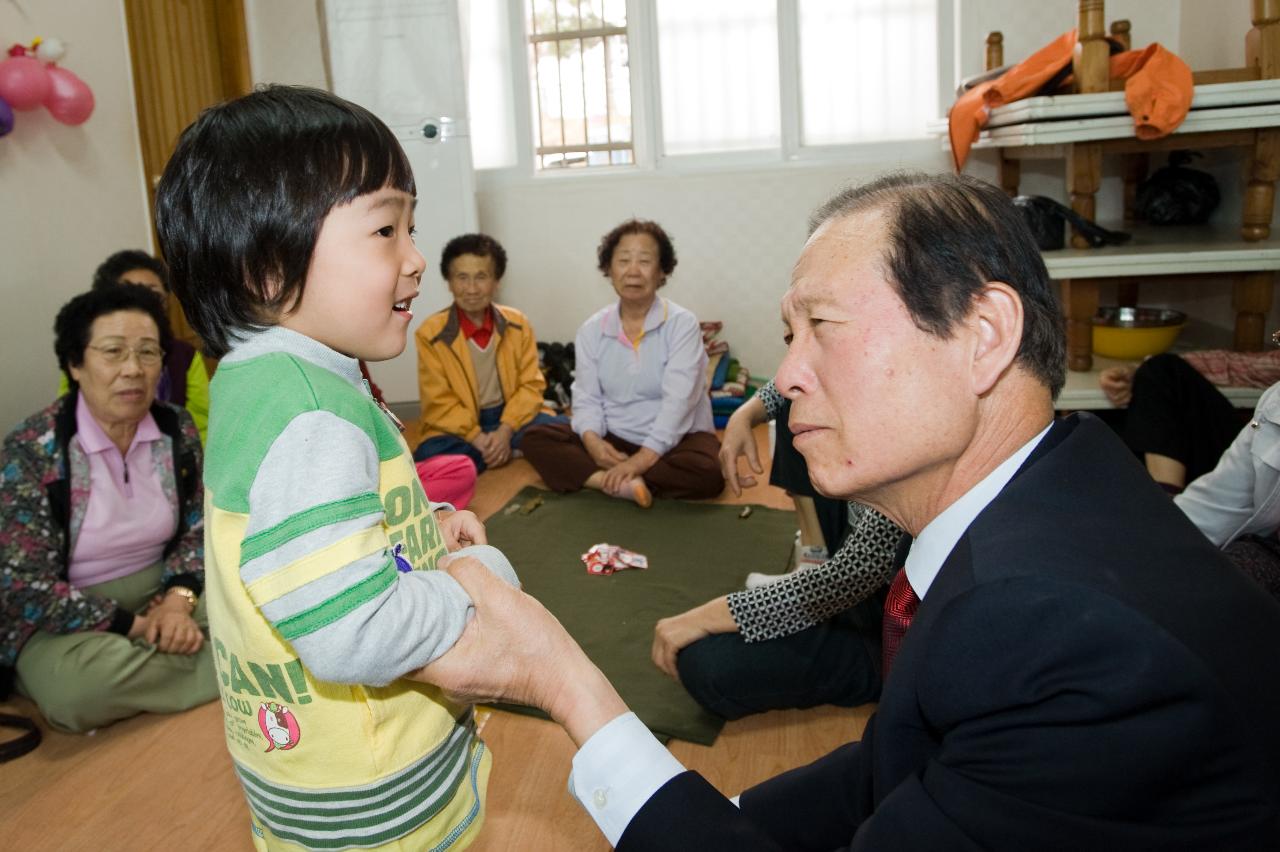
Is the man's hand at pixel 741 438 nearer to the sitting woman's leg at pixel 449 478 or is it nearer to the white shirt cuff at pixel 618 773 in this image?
the sitting woman's leg at pixel 449 478

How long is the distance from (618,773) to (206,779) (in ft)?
5.18

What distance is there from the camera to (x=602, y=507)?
3693mm

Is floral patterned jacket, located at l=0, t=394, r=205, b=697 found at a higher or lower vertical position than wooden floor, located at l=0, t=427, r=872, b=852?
higher

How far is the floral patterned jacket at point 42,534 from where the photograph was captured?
93.2 inches

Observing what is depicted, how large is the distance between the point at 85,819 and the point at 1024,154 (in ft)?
13.3

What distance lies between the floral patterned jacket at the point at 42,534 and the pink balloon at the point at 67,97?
162 centimetres

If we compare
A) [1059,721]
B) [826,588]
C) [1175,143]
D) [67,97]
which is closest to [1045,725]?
[1059,721]

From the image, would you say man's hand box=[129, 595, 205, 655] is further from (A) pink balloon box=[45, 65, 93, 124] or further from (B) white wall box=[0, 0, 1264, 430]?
(A) pink balloon box=[45, 65, 93, 124]

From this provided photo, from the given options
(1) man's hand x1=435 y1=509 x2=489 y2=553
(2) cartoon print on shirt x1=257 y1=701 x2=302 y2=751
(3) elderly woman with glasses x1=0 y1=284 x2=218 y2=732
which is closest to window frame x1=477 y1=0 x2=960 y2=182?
(3) elderly woman with glasses x1=0 y1=284 x2=218 y2=732

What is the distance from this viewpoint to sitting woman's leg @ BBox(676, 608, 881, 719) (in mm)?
2121

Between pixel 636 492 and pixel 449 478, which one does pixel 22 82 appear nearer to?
pixel 449 478

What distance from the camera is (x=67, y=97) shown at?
3.55m

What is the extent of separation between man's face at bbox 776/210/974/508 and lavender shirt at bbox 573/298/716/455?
289 cm

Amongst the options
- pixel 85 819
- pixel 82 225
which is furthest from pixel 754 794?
pixel 82 225
